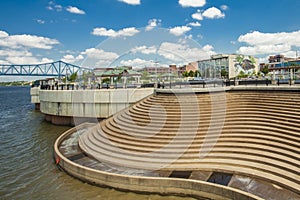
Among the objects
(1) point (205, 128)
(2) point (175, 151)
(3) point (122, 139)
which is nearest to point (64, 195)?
(3) point (122, 139)

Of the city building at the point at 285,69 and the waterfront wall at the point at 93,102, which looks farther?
the city building at the point at 285,69

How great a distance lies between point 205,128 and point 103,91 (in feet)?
41.3

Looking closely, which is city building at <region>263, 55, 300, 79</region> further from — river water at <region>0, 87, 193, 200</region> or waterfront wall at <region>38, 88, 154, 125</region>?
river water at <region>0, 87, 193, 200</region>

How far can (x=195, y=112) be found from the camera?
13586 mm

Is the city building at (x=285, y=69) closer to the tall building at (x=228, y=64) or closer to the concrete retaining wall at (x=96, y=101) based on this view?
the concrete retaining wall at (x=96, y=101)

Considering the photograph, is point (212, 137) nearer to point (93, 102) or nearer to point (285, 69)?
point (93, 102)

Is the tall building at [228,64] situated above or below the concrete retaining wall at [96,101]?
above

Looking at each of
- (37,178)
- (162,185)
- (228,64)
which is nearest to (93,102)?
(37,178)

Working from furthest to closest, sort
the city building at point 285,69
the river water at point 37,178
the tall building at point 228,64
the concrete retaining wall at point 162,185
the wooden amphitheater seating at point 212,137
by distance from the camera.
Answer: the tall building at point 228,64
the city building at point 285,69
the wooden amphitheater seating at point 212,137
the river water at point 37,178
the concrete retaining wall at point 162,185

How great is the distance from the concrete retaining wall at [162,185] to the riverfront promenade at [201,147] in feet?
0.12

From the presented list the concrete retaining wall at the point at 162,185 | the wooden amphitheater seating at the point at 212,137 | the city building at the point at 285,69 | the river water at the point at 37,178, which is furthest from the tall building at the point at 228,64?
the concrete retaining wall at the point at 162,185

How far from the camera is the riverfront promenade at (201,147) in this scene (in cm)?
865

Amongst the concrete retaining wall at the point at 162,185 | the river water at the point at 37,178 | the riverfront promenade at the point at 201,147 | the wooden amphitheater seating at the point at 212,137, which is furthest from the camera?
the wooden amphitheater seating at the point at 212,137

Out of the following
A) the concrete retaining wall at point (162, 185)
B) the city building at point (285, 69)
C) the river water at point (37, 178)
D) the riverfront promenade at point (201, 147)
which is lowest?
the river water at point (37, 178)
